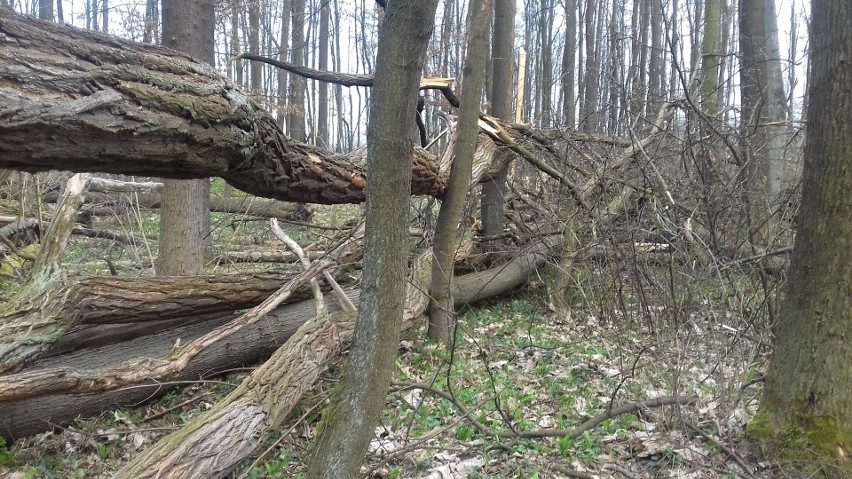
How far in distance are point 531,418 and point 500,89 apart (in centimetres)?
472

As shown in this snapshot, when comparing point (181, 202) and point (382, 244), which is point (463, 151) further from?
point (181, 202)

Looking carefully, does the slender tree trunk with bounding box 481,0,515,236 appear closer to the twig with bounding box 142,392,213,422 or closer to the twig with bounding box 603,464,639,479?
the twig with bounding box 142,392,213,422

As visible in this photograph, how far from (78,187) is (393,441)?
3869 mm

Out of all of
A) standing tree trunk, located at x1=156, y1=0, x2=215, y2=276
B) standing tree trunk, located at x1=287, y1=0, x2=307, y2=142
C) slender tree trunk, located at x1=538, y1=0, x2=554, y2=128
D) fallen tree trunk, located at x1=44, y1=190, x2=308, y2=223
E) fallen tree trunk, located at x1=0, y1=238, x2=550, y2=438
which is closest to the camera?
fallen tree trunk, located at x1=0, y1=238, x2=550, y2=438

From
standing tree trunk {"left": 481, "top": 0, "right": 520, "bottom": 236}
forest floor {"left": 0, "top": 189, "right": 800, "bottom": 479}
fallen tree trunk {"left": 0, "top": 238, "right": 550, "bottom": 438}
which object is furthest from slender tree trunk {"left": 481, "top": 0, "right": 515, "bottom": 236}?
fallen tree trunk {"left": 0, "top": 238, "right": 550, "bottom": 438}

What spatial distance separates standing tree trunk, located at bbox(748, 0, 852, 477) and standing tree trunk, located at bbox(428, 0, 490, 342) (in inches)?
122

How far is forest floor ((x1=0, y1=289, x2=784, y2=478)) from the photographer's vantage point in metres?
3.56

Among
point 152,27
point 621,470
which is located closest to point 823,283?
point 621,470

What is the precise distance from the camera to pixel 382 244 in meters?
2.88

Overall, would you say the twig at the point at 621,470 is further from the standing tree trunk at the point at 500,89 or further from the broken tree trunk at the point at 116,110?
the standing tree trunk at the point at 500,89

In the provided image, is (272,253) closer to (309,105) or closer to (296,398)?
(296,398)

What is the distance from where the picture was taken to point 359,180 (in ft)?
14.8

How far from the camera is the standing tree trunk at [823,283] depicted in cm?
292

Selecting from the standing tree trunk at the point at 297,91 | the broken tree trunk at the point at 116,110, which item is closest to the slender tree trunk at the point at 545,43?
the standing tree trunk at the point at 297,91
